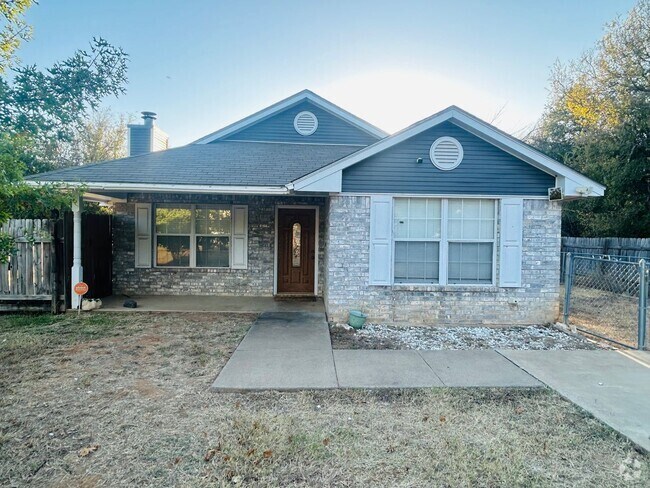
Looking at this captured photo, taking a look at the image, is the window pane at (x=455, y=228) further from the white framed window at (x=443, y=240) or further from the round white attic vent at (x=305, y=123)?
the round white attic vent at (x=305, y=123)

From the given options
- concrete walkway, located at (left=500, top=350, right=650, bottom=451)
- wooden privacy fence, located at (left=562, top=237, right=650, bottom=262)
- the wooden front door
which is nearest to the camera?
concrete walkway, located at (left=500, top=350, right=650, bottom=451)

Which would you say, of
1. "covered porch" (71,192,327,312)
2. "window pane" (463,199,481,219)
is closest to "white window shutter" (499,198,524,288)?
"window pane" (463,199,481,219)

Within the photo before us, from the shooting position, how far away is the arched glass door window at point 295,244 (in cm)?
963

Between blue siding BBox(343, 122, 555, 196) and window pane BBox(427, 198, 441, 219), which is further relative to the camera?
window pane BBox(427, 198, 441, 219)

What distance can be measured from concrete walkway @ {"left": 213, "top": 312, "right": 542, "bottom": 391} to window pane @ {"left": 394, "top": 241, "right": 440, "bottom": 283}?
192cm

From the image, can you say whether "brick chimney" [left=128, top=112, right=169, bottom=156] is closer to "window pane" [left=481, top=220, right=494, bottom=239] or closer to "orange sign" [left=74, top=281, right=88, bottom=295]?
"orange sign" [left=74, top=281, right=88, bottom=295]

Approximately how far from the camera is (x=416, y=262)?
710cm

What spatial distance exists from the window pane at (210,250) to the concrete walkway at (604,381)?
6.88 metres

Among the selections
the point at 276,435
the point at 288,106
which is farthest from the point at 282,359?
the point at 288,106

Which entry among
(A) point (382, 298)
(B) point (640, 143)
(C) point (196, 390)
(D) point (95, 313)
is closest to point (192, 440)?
(C) point (196, 390)

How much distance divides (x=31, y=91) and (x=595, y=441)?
13390 mm

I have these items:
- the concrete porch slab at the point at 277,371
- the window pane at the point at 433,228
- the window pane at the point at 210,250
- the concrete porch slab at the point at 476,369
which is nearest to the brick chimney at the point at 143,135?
the window pane at the point at 210,250

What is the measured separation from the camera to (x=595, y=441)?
10.3 ft

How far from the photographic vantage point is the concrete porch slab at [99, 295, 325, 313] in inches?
310
